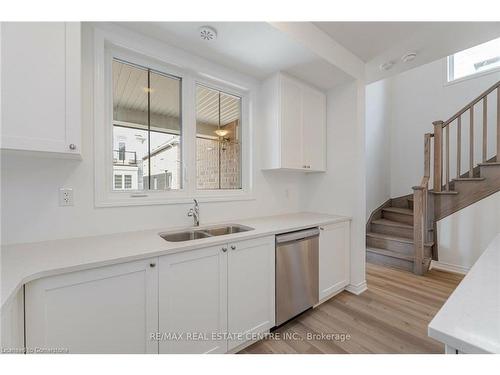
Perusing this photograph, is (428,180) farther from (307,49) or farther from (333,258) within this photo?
(307,49)

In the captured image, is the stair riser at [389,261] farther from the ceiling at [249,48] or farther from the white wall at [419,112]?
the ceiling at [249,48]

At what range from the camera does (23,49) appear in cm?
105

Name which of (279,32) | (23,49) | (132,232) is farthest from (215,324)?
(279,32)

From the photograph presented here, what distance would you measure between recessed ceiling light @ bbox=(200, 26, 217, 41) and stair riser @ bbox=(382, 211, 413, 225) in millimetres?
→ 3954

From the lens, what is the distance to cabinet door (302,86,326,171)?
246 cm

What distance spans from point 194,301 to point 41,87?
143 cm

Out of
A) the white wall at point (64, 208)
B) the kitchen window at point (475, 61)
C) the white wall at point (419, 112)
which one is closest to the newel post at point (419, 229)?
the white wall at point (419, 112)

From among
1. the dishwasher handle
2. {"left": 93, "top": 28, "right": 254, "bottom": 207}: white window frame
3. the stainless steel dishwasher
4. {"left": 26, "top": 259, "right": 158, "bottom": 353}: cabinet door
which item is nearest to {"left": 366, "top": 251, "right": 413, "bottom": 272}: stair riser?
the stainless steel dishwasher

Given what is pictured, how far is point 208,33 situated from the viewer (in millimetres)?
1638

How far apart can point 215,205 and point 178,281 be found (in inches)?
36.9

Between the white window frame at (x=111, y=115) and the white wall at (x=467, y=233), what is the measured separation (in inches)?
113

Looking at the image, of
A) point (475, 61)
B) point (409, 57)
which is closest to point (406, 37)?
point (409, 57)

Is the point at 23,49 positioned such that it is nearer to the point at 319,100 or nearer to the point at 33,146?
the point at 33,146

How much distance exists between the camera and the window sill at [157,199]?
1.60m
